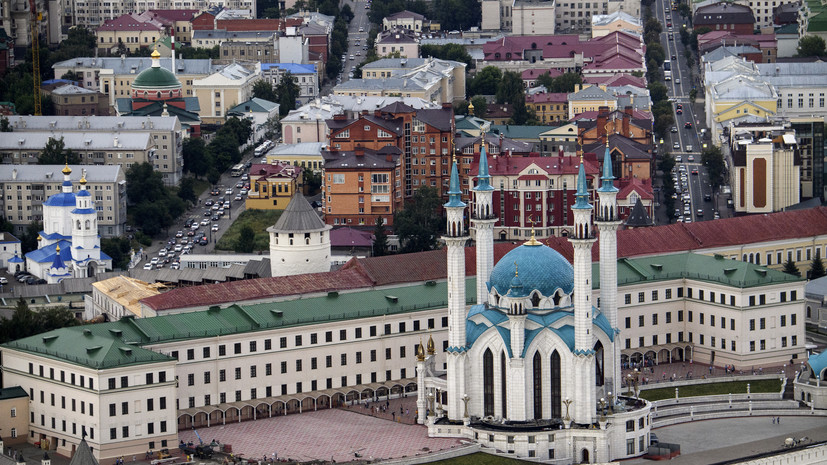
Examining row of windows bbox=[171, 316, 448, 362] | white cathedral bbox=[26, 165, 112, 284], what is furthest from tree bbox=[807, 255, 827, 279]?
white cathedral bbox=[26, 165, 112, 284]

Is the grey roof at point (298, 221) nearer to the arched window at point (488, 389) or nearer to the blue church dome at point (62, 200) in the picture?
the blue church dome at point (62, 200)

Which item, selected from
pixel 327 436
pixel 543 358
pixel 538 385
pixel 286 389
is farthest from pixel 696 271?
pixel 327 436

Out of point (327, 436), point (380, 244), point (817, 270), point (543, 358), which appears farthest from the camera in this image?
point (380, 244)

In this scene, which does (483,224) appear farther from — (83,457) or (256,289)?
(83,457)

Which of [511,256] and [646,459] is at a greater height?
[511,256]

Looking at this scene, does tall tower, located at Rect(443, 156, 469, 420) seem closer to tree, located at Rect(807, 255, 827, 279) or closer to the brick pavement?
the brick pavement

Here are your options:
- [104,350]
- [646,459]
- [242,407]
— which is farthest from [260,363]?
[646,459]

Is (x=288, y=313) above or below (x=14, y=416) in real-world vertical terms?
above

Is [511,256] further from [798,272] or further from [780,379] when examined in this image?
[798,272]
